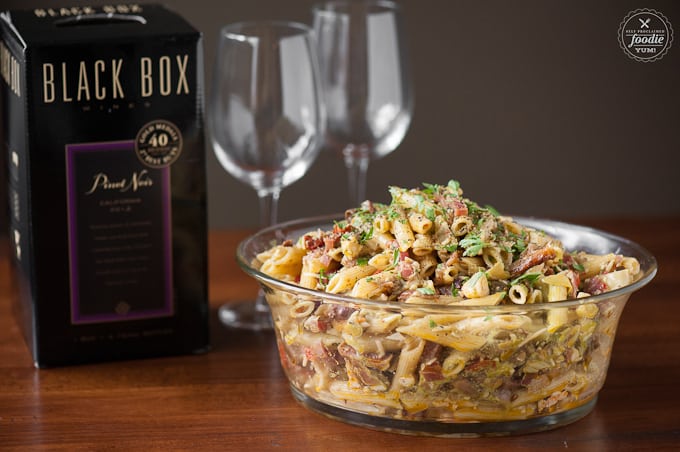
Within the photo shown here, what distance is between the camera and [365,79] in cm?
183

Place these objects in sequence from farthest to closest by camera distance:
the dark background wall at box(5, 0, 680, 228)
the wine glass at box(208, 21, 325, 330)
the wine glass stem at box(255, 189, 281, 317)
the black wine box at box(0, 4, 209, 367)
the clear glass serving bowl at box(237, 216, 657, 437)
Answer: the dark background wall at box(5, 0, 680, 228), the wine glass stem at box(255, 189, 281, 317), the wine glass at box(208, 21, 325, 330), the black wine box at box(0, 4, 209, 367), the clear glass serving bowl at box(237, 216, 657, 437)

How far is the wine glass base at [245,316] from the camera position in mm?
1627

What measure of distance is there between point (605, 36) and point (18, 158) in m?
1.68

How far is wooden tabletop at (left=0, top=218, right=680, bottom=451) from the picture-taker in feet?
4.11

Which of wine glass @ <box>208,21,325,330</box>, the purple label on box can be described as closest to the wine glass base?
wine glass @ <box>208,21,325,330</box>

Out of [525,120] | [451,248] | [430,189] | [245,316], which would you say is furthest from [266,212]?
[525,120]

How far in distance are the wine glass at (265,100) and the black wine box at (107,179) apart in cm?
11

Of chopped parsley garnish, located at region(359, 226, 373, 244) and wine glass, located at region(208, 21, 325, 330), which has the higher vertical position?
wine glass, located at region(208, 21, 325, 330)

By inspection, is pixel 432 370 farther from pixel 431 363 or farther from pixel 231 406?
pixel 231 406

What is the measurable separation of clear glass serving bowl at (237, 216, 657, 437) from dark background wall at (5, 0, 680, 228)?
1517 mm

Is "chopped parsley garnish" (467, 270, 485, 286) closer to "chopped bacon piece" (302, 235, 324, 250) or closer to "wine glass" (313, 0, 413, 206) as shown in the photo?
"chopped bacon piece" (302, 235, 324, 250)

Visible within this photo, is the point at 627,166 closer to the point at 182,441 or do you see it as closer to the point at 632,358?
the point at 632,358

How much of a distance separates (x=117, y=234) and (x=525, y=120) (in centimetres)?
158

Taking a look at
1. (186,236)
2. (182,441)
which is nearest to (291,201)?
(186,236)
